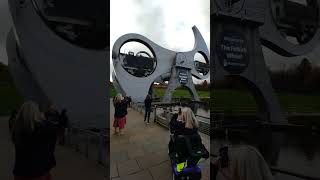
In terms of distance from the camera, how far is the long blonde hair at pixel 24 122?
1596 mm

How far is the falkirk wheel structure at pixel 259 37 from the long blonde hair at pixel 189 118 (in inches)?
14.7

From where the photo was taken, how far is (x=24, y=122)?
63.0 inches

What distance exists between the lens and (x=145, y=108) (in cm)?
203

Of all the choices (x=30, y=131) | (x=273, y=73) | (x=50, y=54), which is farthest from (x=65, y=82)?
(x=273, y=73)

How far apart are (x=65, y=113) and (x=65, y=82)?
0.16 m

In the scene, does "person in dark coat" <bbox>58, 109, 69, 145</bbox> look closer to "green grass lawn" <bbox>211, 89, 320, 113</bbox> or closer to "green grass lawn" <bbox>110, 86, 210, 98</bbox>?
"green grass lawn" <bbox>110, 86, 210, 98</bbox>

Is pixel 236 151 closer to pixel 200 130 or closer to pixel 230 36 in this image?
pixel 200 130

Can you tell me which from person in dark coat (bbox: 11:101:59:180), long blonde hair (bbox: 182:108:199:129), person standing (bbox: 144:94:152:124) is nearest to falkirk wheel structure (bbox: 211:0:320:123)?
long blonde hair (bbox: 182:108:199:129)

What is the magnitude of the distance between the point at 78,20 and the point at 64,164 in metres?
0.74

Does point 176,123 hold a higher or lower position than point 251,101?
lower

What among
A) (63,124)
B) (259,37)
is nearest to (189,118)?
(63,124)

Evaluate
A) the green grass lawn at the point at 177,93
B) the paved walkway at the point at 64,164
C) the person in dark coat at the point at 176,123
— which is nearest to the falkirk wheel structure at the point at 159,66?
the green grass lawn at the point at 177,93

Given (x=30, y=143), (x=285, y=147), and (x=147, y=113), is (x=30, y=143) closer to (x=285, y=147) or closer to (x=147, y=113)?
(x=147, y=113)

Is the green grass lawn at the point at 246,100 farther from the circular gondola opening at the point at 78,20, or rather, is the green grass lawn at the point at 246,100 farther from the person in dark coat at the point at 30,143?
the person in dark coat at the point at 30,143
